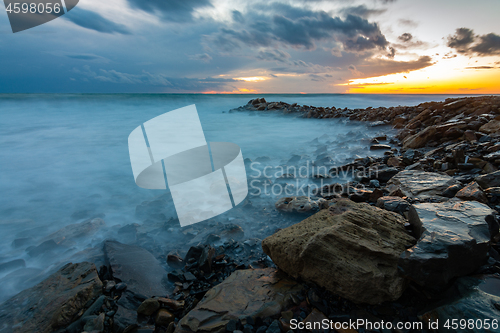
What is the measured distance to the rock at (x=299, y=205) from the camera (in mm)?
3916

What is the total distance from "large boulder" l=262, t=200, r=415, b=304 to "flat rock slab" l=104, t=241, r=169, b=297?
1.29 m

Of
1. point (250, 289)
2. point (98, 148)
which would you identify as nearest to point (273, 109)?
point (98, 148)

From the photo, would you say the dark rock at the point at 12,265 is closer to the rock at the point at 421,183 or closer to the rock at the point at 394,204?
the rock at the point at 394,204

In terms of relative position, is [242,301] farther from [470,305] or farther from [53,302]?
[53,302]

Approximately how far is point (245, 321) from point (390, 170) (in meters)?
4.46

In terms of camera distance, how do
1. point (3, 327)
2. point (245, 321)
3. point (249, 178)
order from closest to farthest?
1. point (245, 321)
2. point (3, 327)
3. point (249, 178)

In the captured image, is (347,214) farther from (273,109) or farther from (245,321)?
(273,109)

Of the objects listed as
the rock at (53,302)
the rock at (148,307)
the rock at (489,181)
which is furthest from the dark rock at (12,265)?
the rock at (489,181)

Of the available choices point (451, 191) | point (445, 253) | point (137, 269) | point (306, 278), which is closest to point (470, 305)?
point (445, 253)

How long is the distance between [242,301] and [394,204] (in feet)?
7.53

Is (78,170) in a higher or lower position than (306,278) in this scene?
lower

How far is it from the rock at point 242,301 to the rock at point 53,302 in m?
1.07

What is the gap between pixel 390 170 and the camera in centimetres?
484

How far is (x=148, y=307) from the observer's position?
82.5 inches
